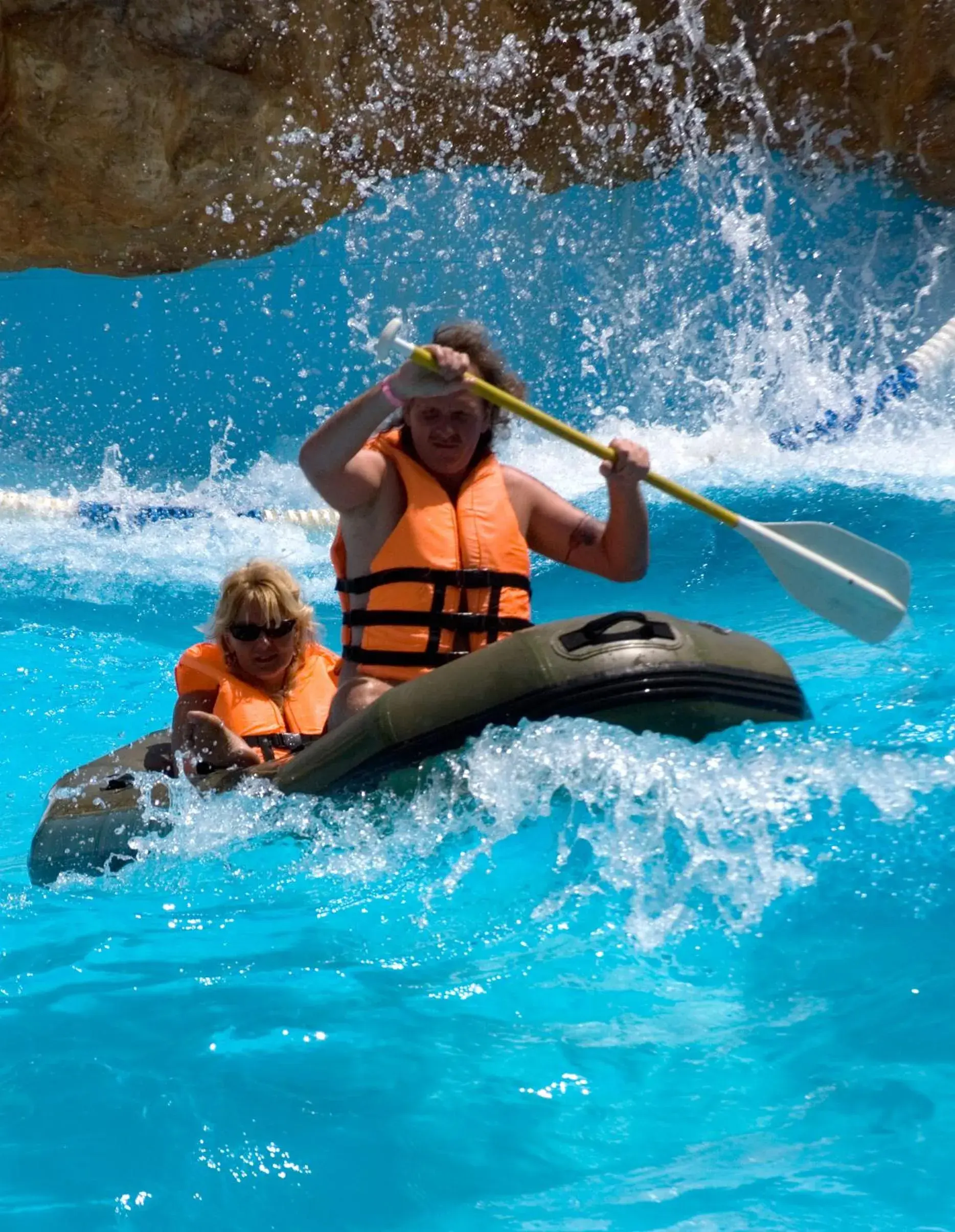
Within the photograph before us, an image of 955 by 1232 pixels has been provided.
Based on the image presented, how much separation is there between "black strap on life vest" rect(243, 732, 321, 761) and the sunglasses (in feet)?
0.77

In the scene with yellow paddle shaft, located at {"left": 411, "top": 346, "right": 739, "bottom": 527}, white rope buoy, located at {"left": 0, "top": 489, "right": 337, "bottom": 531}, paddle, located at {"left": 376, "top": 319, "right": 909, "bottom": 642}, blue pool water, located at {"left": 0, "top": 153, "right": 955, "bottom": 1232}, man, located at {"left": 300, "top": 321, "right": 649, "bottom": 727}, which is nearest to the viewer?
blue pool water, located at {"left": 0, "top": 153, "right": 955, "bottom": 1232}

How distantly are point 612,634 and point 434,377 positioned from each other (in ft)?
2.08

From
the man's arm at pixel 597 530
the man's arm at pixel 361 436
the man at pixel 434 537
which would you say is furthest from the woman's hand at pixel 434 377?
Result: the man's arm at pixel 597 530

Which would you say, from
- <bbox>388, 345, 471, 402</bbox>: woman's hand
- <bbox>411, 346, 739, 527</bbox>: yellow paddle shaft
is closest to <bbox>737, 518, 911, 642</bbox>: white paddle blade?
<bbox>411, 346, 739, 527</bbox>: yellow paddle shaft

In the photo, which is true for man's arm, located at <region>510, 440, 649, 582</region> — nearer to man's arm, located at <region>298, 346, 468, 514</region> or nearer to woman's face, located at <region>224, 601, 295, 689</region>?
man's arm, located at <region>298, 346, 468, 514</region>

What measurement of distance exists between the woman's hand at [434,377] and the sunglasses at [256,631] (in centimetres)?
81

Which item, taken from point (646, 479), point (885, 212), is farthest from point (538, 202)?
point (646, 479)

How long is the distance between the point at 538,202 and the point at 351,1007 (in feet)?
23.6

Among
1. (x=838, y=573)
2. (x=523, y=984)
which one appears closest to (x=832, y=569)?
(x=838, y=573)

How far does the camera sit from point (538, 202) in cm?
886

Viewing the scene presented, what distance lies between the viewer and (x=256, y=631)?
349 cm

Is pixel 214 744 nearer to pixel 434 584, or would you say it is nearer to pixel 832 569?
pixel 434 584

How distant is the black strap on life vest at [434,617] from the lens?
3119mm

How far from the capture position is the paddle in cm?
296
